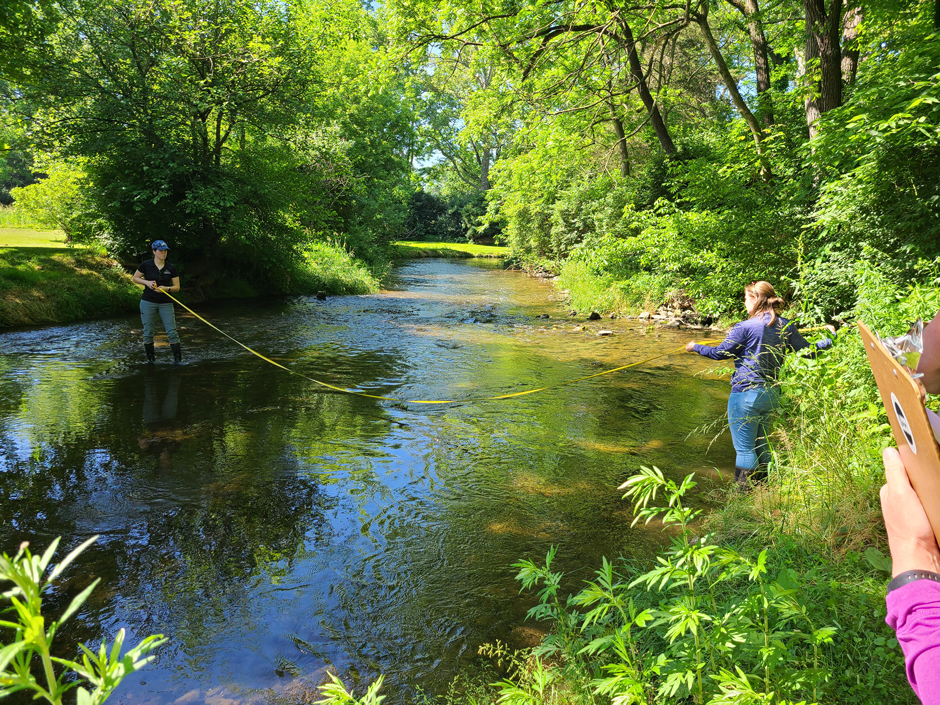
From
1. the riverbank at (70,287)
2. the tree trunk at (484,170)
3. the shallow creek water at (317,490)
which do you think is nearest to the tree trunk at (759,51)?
the shallow creek water at (317,490)

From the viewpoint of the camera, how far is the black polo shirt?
9930 mm

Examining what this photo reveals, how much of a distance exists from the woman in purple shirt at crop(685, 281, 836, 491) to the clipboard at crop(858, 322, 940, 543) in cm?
380

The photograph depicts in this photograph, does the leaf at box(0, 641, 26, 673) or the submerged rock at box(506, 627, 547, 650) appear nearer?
the leaf at box(0, 641, 26, 673)

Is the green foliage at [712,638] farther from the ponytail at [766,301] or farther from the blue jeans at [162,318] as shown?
the blue jeans at [162,318]

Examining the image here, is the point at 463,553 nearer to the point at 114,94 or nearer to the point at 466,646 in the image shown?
the point at 466,646

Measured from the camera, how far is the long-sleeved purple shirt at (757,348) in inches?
202

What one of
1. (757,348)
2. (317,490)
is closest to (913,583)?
(757,348)

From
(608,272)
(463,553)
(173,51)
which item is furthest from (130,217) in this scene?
(463,553)

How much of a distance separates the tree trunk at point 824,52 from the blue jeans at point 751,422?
5842 millimetres

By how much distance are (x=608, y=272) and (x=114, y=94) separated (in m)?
13.6

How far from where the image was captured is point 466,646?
11.5 ft

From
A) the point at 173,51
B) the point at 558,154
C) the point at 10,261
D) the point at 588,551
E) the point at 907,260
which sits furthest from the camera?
the point at 558,154

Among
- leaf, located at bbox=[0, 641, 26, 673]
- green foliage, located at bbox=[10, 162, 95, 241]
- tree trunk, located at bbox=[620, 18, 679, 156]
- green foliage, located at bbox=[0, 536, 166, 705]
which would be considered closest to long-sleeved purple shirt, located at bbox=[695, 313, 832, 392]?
green foliage, located at bbox=[0, 536, 166, 705]

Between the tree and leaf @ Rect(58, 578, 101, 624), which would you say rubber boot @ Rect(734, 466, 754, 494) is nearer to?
leaf @ Rect(58, 578, 101, 624)
